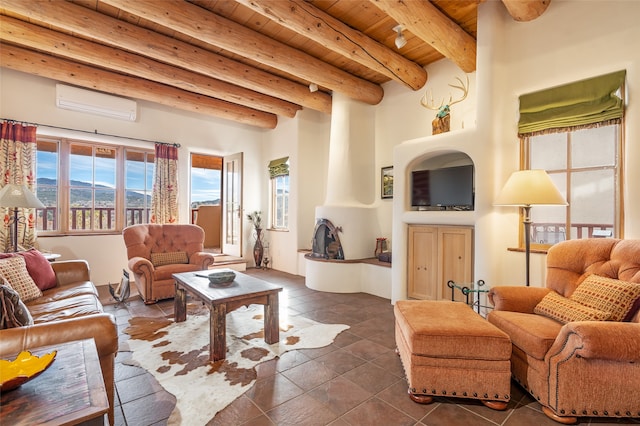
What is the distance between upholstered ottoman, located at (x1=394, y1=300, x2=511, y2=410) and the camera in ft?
6.17

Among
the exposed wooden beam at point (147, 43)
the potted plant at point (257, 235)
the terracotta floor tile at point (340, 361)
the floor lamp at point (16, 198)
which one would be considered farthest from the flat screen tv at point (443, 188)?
the floor lamp at point (16, 198)

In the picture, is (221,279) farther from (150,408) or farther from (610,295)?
(610,295)

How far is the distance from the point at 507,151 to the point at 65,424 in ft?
12.5

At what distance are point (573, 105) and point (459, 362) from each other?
2.56 m

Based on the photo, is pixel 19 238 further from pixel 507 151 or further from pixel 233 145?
pixel 507 151

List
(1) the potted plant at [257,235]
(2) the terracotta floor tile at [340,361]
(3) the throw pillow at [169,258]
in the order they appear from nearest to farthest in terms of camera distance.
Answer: (2) the terracotta floor tile at [340,361]
(3) the throw pillow at [169,258]
(1) the potted plant at [257,235]

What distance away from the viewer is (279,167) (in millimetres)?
6180

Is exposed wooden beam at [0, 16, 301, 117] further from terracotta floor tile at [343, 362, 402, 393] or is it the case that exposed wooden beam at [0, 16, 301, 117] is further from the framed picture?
terracotta floor tile at [343, 362, 402, 393]

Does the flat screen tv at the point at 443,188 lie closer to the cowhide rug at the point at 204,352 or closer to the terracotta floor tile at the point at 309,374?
the cowhide rug at the point at 204,352

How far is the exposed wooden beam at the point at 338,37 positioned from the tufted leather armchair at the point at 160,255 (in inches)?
121

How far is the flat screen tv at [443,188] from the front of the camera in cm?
361

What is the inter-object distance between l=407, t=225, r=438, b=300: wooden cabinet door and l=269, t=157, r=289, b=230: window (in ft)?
9.37

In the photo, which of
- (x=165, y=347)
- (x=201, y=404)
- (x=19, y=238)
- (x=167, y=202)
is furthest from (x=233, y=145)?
(x=201, y=404)

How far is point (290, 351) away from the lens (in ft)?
8.64
